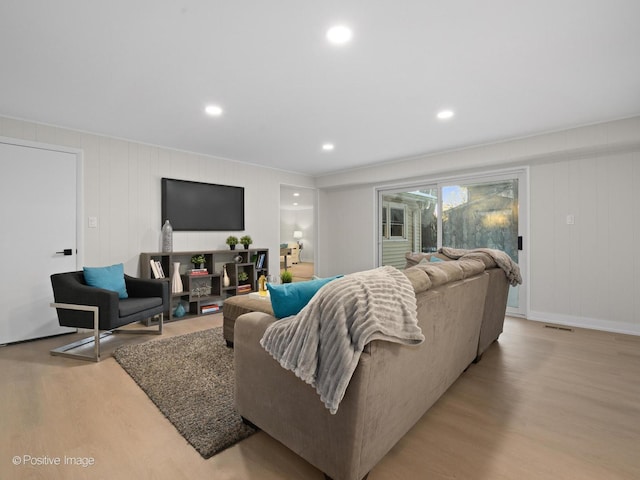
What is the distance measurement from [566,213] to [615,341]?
1.57 metres

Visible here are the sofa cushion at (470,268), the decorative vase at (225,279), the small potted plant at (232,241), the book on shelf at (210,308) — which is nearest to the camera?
the sofa cushion at (470,268)

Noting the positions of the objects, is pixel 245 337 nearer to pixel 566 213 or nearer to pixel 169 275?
pixel 169 275

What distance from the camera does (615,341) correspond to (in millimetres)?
3398

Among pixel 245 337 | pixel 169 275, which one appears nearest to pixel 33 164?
pixel 169 275

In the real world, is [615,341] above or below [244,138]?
below

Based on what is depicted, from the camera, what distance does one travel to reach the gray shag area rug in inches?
70.6

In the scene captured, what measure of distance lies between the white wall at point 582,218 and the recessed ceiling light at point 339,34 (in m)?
3.19

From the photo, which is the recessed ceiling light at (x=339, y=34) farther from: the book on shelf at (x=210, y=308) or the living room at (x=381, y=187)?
the book on shelf at (x=210, y=308)

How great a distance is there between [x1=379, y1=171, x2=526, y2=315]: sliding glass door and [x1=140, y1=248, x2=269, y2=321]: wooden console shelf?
2.51 m

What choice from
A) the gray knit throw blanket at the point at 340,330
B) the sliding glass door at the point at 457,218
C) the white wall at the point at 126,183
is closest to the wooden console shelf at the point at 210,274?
the white wall at the point at 126,183

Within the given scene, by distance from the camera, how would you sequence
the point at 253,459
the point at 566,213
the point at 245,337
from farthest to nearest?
the point at 566,213 < the point at 245,337 < the point at 253,459

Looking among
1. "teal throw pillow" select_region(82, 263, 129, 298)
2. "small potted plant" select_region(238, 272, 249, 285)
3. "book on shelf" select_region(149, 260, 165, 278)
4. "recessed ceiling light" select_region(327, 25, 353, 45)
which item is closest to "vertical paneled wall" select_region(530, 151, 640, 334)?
"recessed ceiling light" select_region(327, 25, 353, 45)

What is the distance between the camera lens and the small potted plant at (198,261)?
15.3ft

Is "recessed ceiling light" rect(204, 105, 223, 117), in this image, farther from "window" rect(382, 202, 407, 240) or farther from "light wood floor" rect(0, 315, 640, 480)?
"window" rect(382, 202, 407, 240)
